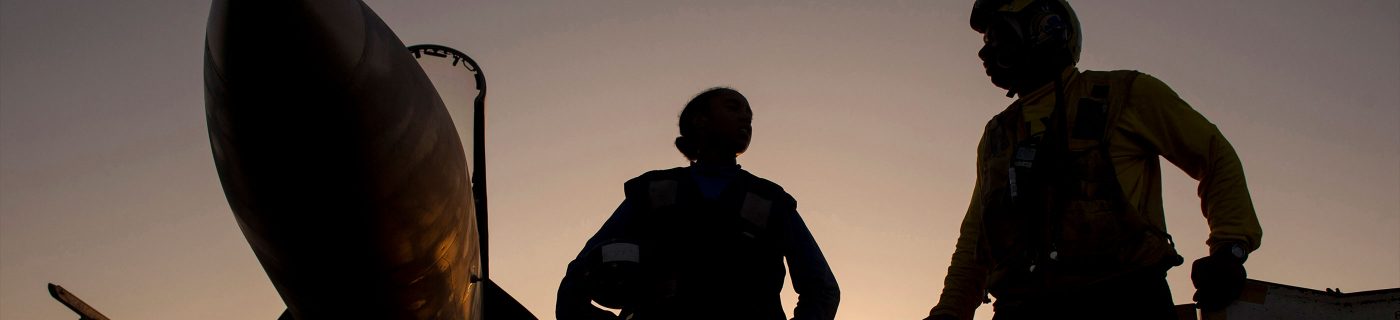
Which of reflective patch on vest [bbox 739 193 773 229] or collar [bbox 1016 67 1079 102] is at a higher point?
collar [bbox 1016 67 1079 102]

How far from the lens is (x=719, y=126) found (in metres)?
4.91

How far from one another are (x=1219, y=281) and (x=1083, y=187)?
473 mm

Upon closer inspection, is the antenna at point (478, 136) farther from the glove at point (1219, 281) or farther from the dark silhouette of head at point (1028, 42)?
the glove at point (1219, 281)

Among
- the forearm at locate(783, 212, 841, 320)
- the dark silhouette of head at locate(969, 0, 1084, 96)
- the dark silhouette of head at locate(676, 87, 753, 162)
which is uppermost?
the dark silhouette of head at locate(969, 0, 1084, 96)

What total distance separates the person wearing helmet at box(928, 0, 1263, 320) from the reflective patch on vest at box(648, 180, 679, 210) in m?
1.30

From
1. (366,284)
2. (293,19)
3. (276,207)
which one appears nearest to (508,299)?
(366,284)

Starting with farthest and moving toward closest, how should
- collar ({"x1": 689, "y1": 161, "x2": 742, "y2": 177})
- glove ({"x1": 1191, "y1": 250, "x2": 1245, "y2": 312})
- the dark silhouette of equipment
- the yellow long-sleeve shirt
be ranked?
collar ({"x1": 689, "y1": 161, "x2": 742, "y2": 177}), the yellow long-sleeve shirt, the dark silhouette of equipment, glove ({"x1": 1191, "y1": 250, "x2": 1245, "y2": 312})

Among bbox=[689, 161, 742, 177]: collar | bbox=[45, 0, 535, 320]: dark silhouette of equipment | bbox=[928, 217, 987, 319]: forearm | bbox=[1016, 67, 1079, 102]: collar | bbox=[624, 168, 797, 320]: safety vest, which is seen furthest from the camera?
bbox=[689, 161, 742, 177]: collar

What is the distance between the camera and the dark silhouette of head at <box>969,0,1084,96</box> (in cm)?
363

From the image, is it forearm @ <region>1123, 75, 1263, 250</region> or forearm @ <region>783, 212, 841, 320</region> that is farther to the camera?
forearm @ <region>783, 212, 841, 320</region>

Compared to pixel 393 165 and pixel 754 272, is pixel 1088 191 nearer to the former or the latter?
pixel 754 272

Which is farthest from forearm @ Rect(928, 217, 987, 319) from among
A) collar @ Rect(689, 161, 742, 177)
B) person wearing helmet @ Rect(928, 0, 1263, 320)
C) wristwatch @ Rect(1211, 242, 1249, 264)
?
collar @ Rect(689, 161, 742, 177)

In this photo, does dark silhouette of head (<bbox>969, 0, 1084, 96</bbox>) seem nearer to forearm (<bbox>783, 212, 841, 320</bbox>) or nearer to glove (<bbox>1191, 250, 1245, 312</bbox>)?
glove (<bbox>1191, 250, 1245, 312</bbox>)

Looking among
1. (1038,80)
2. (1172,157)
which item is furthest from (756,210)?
(1172,157)
